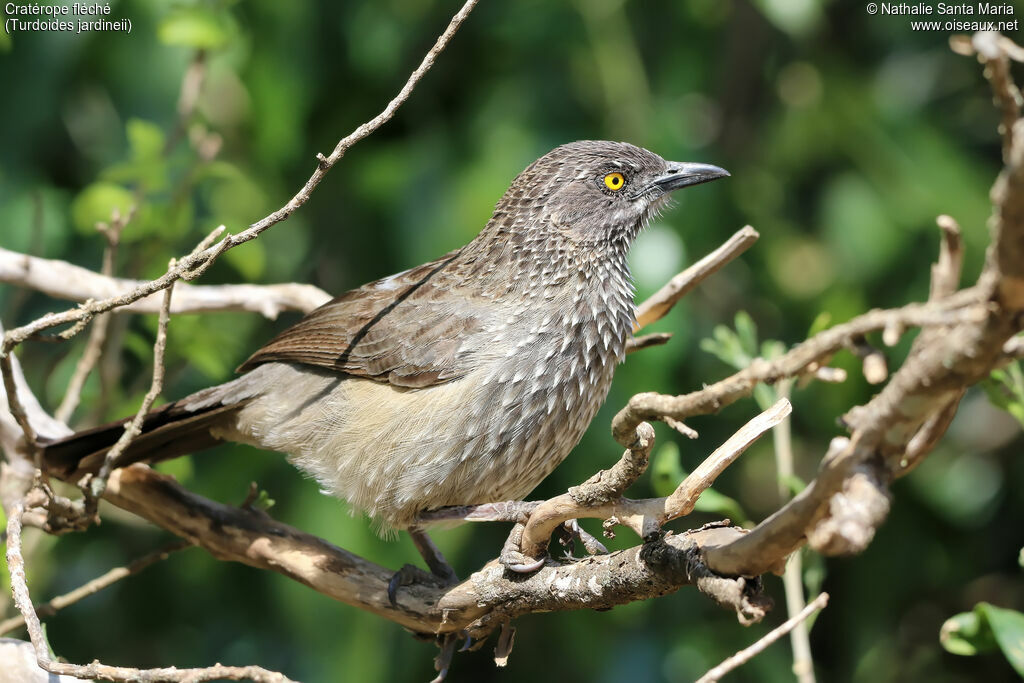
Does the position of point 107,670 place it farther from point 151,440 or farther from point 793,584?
point 793,584

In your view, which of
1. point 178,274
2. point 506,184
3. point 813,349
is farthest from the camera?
point 506,184

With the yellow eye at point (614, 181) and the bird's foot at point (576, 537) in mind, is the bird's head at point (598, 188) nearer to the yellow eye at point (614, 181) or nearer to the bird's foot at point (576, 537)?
the yellow eye at point (614, 181)

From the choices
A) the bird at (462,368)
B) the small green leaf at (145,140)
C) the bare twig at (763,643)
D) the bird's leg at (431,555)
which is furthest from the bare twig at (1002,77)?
the small green leaf at (145,140)

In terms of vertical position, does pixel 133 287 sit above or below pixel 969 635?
above

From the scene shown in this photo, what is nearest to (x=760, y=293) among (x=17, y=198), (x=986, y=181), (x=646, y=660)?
(x=986, y=181)

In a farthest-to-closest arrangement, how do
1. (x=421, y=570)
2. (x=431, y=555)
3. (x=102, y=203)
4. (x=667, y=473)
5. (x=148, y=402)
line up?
(x=102, y=203) < (x=431, y=555) < (x=421, y=570) < (x=667, y=473) < (x=148, y=402)

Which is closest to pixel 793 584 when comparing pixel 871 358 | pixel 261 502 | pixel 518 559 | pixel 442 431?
pixel 518 559
